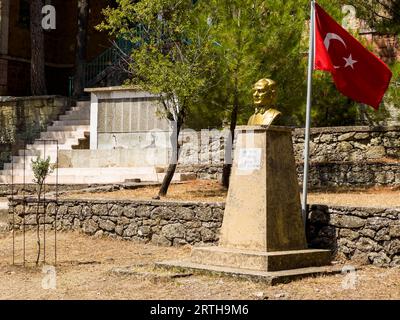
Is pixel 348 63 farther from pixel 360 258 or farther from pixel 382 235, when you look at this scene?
pixel 360 258

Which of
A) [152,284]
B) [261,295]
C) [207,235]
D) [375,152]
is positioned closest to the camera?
[261,295]

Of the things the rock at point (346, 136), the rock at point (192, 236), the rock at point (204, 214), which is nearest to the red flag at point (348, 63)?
the rock at point (204, 214)

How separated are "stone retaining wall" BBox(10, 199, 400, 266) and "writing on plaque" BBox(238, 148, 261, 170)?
146 cm

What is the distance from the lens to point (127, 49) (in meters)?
25.4

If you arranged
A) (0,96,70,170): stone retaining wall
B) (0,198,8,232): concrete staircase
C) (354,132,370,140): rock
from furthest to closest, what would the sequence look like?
(0,96,70,170): stone retaining wall
(354,132,370,140): rock
(0,198,8,232): concrete staircase

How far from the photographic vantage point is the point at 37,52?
2370 cm

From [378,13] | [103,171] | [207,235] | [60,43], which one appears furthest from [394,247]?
[60,43]

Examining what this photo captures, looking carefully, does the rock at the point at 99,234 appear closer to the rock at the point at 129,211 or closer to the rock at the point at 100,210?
the rock at the point at 100,210

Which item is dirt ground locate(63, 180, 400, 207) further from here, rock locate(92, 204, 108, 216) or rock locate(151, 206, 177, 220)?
rock locate(151, 206, 177, 220)

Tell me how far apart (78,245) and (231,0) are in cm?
604

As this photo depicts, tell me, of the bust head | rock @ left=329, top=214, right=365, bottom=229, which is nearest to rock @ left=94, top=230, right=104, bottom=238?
rock @ left=329, top=214, right=365, bottom=229

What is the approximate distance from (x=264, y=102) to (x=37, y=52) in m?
15.5

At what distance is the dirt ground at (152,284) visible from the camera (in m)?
7.97

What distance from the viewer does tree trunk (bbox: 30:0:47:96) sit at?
23.4 metres
